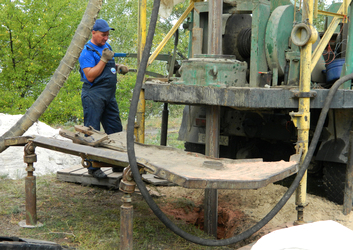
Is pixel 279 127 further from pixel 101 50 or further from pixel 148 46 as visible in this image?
pixel 148 46

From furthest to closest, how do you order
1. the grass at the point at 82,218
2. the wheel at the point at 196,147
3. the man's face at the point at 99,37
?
the wheel at the point at 196,147 → the man's face at the point at 99,37 → the grass at the point at 82,218

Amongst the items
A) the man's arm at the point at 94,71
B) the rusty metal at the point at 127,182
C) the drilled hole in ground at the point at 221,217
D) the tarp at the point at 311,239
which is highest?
the man's arm at the point at 94,71

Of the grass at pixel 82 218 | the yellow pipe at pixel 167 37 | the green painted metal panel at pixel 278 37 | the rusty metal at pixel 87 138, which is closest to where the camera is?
the grass at pixel 82 218

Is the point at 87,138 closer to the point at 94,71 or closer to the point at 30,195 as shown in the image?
the point at 30,195

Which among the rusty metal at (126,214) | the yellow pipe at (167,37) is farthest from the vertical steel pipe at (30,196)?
the yellow pipe at (167,37)

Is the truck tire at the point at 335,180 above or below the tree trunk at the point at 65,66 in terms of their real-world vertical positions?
below

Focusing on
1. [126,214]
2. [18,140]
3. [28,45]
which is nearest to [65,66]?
[18,140]

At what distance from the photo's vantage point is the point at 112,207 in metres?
4.45

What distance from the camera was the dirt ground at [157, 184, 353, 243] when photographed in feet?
14.3

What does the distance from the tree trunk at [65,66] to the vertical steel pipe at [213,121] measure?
Result: 130 centimetres

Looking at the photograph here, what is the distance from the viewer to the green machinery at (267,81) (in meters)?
3.70

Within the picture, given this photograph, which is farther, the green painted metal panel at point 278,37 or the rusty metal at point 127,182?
the green painted metal panel at point 278,37

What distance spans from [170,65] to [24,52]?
6.39 metres

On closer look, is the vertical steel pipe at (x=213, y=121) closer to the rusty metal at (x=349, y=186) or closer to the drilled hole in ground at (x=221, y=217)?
the drilled hole in ground at (x=221, y=217)
